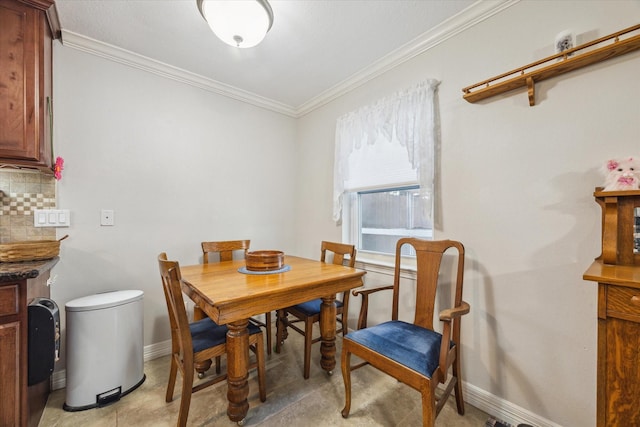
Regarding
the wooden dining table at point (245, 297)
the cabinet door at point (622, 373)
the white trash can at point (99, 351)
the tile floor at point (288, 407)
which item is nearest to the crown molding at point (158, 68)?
the wooden dining table at point (245, 297)

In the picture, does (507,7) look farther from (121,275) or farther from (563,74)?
(121,275)

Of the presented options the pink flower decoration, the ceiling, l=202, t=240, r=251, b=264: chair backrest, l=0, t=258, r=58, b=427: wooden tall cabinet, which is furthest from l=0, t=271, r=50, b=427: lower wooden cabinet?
the ceiling

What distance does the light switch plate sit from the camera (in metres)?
1.81

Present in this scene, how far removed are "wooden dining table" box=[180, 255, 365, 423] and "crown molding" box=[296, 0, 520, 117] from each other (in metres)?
1.80

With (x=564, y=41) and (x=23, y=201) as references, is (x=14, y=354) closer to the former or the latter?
(x=23, y=201)

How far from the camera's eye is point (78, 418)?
5.14 ft

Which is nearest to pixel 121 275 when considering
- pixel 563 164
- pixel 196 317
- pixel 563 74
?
pixel 196 317

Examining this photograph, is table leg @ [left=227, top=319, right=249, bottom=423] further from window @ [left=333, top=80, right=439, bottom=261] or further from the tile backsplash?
the tile backsplash

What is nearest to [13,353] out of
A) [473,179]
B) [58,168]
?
[58,168]

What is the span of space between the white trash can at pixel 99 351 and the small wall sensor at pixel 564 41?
3.03 meters

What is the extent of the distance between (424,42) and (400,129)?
2.13 feet

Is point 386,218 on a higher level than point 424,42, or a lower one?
lower

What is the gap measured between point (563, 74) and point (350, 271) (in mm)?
1706

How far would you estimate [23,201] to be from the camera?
5.87 ft
